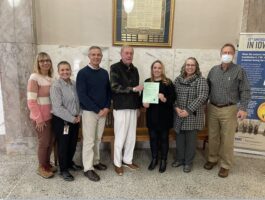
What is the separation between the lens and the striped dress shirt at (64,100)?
7.73 ft

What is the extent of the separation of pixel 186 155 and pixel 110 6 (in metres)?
2.19

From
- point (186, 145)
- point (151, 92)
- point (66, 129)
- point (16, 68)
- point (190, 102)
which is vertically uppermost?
point (16, 68)

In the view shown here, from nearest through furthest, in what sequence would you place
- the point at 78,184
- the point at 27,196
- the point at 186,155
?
the point at 27,196 < the point at 78,184 < the point at 186,155

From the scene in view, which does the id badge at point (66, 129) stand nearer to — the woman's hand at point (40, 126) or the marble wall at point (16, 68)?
the woman's hand at point (40, 126)

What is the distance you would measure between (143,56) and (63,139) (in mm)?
1600

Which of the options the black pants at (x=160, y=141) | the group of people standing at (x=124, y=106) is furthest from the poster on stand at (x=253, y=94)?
the black pants at (x=160, y=141)

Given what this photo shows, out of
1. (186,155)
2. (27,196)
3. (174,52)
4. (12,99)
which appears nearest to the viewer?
(27,196)

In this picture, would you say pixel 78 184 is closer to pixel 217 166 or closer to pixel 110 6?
pixel 217 166

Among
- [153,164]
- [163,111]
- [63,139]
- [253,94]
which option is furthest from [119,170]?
[253,94]

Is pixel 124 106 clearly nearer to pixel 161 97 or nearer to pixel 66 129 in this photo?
pixel 161 97

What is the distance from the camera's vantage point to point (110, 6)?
313cm

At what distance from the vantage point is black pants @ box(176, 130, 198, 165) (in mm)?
2777

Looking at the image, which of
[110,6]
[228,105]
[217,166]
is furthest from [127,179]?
[110,6]

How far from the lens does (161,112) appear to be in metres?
2.64
